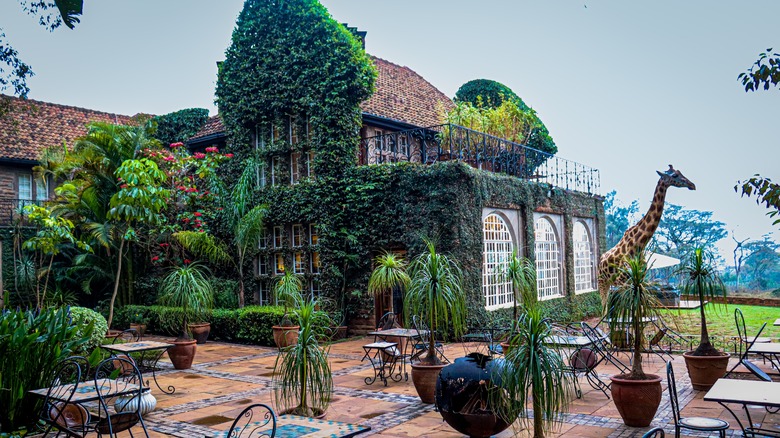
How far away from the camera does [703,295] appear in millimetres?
8047

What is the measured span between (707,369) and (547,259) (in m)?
10.1

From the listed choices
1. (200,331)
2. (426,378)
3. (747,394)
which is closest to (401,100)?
→ (200,331)

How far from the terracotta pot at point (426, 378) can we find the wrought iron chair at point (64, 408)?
3.77m

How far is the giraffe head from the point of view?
1367 centimetres

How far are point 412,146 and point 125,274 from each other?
957cm

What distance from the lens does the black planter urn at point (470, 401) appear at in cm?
615

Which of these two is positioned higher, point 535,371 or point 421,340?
point 535,371

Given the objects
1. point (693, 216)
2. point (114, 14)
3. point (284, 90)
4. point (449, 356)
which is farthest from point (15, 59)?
point (693, 216)

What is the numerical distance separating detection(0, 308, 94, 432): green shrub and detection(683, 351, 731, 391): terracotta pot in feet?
25.7

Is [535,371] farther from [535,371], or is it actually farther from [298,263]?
[298,263]

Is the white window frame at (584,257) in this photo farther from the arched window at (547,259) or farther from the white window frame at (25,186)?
the white window frame at (25,186)

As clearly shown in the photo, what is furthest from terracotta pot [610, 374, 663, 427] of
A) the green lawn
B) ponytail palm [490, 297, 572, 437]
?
the green lawn

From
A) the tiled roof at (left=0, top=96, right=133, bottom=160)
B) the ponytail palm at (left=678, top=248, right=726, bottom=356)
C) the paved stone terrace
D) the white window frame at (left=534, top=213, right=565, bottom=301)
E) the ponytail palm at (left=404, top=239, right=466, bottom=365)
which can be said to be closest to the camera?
the paved stone terrace

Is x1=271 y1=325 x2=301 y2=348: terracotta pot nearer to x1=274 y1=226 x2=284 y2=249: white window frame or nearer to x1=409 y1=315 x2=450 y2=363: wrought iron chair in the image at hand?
x1=409 y1=315 x2=450 y2=363: wrought iron chair
